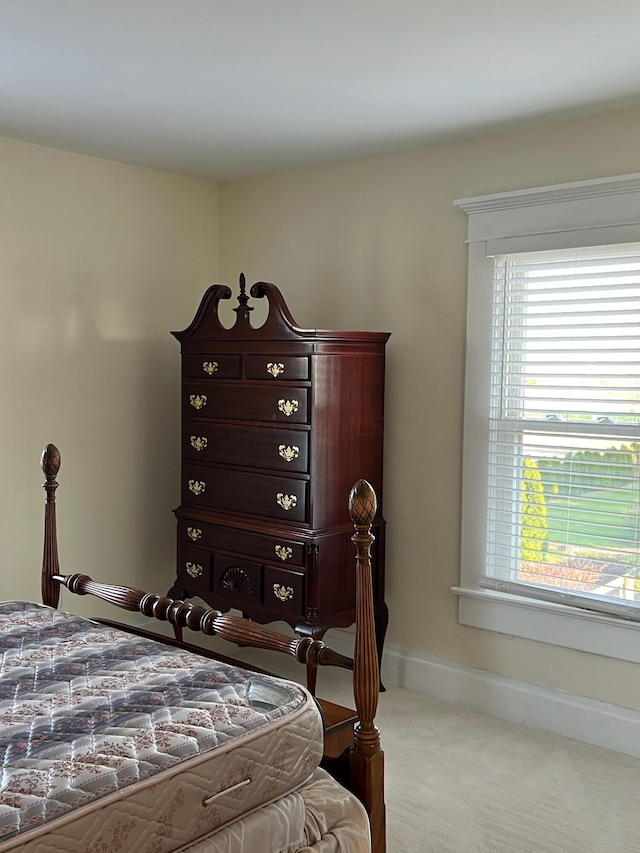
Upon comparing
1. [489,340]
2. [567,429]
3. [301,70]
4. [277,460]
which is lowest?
[277,460]

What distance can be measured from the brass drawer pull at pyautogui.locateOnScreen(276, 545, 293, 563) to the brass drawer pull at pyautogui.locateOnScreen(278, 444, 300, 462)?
1.22 feet

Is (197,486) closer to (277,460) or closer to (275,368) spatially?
(277,460)

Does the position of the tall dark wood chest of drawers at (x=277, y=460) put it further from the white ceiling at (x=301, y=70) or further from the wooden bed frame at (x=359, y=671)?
the wooden bed frame at (x=359, y=671)

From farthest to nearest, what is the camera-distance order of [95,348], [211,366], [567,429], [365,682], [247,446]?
[95,348] < [211,366] < [247,446] < [567,429] < [365,682]

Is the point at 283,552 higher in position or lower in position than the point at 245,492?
lower

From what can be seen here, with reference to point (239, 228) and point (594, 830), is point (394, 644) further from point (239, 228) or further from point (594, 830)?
point (239, 228)

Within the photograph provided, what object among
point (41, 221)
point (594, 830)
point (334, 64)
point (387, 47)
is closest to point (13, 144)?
point (41, 221)

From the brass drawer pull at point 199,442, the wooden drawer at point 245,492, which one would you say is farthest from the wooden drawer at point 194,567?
the brass drawer pull at point 199,442

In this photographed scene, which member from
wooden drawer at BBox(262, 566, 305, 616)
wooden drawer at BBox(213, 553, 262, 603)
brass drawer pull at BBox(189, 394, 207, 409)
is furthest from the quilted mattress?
brass drawer pull at BBox(189, 394, 207, 409)

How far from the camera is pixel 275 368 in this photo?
3654mm

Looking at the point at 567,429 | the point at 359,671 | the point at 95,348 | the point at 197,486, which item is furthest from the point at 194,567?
the point at 359,671

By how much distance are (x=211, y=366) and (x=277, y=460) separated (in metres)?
0.59

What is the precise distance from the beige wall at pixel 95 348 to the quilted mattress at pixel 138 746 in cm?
183

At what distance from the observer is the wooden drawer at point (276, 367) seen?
356 cm
